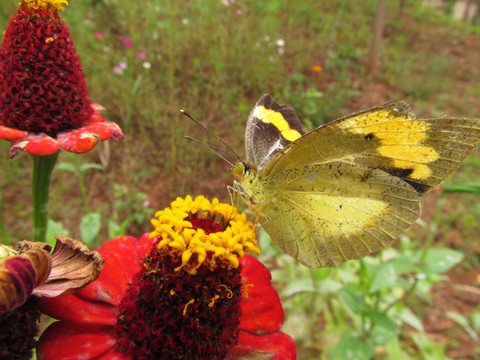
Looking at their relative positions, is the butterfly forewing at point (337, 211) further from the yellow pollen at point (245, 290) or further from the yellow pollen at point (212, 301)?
the yellow pollen at point (212, 301)

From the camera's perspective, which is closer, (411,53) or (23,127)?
(23,127)

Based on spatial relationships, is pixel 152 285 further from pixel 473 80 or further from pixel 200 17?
pixel 473 80

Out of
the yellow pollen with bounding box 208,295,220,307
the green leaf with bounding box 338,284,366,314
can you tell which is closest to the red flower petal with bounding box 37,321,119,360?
the yellow pollen with bounding box 208,295,220,307

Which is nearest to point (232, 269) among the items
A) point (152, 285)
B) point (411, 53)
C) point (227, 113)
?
point (152, 285)

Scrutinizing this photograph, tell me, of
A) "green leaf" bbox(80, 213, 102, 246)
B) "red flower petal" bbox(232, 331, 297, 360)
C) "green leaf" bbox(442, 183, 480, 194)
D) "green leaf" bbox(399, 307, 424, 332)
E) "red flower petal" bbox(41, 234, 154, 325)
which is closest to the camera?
"red flower petal" bbox(41, 234, 154, 325)

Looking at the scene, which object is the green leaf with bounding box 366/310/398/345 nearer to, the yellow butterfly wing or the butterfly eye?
the yellow butterfly wing

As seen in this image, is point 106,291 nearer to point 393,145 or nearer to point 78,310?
point 78,310

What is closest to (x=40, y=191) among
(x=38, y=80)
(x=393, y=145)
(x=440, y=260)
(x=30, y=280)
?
(x=38, y=80)
